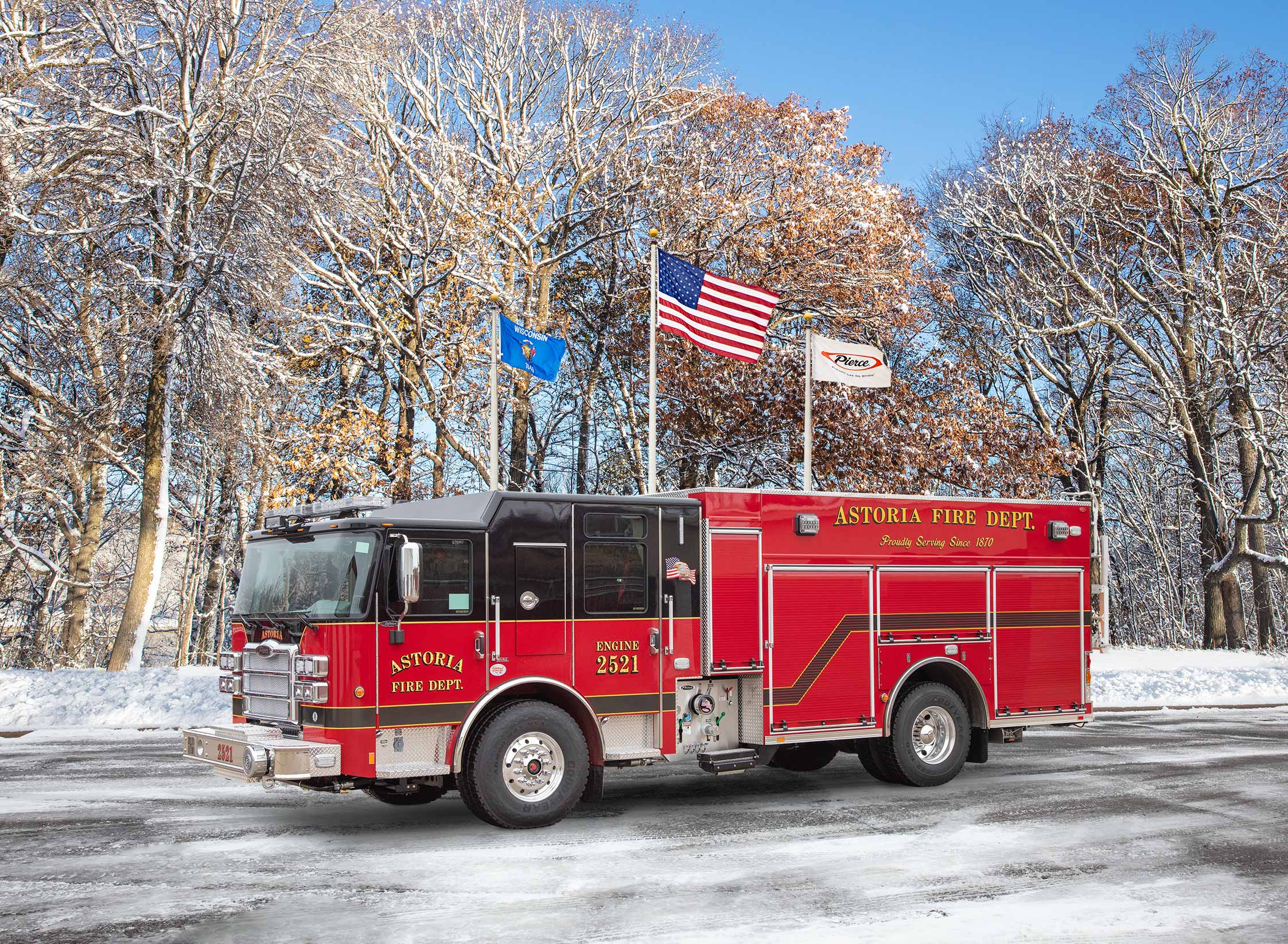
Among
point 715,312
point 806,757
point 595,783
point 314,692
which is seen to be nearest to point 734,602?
point 595,783

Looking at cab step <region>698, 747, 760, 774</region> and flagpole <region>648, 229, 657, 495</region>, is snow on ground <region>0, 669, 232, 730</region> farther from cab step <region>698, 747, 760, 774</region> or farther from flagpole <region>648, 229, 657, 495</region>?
cab step <region>698, 747, 760, 774</region>

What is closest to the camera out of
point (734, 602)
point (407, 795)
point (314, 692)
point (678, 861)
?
point (678, 861)

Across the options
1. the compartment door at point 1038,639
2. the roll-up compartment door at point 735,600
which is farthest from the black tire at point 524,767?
the compartment door at point 1038,639

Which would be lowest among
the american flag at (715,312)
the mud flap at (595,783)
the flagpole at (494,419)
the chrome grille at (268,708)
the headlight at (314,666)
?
the mud flap at (595,783)

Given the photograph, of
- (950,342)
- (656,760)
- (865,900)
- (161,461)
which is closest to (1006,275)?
(950,342)

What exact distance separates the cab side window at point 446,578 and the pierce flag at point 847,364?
37.1 ft

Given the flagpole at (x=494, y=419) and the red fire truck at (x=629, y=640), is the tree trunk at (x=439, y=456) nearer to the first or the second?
the flagpole at (x=494, y=419)

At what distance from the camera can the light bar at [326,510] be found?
9.62 m

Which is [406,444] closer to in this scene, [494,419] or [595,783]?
[494,419]

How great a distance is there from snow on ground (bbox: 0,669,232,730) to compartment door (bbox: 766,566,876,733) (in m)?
8.54

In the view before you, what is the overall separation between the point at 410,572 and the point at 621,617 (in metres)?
2.13

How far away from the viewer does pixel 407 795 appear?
10453 millimetres

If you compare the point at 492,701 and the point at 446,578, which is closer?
the point at 446,578

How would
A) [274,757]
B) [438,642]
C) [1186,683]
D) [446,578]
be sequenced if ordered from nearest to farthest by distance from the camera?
[274,757], [438,642], [446,578], [1186,683]
